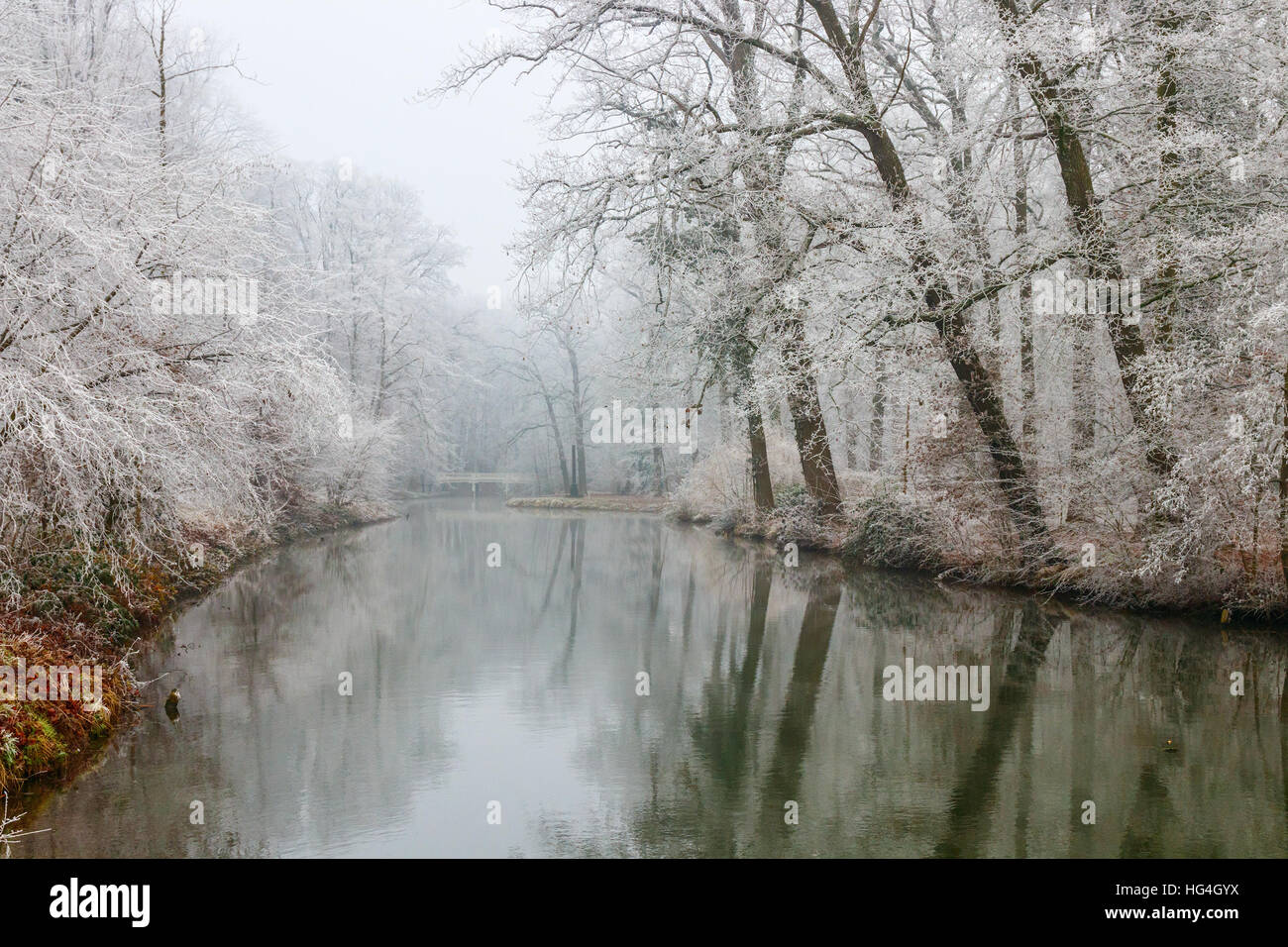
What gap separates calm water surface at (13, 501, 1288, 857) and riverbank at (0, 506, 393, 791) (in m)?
0.25

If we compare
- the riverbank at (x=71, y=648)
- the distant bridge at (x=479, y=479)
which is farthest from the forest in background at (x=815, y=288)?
the distant bridge at (x=479, y=479)

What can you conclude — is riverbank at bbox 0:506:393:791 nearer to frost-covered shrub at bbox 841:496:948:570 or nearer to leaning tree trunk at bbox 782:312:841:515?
leaning tree trunk at bbox 782:312:841:515

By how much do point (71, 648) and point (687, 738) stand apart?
4.94 metres

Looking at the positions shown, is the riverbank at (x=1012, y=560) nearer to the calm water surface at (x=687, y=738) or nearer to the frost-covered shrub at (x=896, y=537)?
the frost-covered shrub at (x=896, y=537)

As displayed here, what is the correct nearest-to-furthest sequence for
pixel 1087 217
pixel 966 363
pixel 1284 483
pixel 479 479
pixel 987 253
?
pixel 1284 483, pixel 1087 217, pixel 987 253, pixel 966 363, pixel 479 479

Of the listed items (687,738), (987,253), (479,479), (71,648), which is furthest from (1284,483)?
(479,479)

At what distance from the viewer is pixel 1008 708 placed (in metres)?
8.27

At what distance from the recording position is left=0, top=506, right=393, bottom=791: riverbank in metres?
6.36

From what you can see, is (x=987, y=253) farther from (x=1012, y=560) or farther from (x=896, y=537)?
(x=896, y=537)

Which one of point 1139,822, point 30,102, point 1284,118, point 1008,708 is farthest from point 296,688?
point 1284,118

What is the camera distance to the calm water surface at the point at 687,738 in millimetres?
5629

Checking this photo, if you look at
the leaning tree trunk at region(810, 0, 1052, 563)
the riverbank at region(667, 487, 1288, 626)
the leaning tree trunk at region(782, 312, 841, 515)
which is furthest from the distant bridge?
the leaning tree trunk at region(810, 0, 1052, 563)

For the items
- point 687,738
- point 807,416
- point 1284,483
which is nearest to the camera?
point 687,738

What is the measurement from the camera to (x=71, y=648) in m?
8.13
